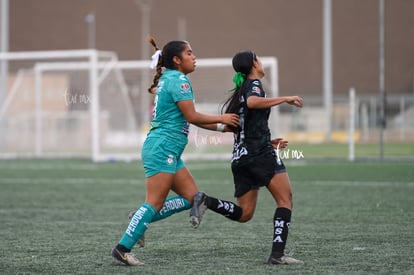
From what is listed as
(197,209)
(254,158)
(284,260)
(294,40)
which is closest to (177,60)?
(254,158)

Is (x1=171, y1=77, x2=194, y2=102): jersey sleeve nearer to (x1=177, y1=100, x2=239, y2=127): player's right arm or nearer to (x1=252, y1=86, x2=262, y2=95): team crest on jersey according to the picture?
(x1=177, y1=100, x2=239, y2=127): player's right arm

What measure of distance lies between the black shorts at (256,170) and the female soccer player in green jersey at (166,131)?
1.25 feet

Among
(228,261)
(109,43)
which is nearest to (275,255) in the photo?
(228,261)

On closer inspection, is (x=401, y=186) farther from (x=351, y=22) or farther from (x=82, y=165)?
(x=351, y=22)

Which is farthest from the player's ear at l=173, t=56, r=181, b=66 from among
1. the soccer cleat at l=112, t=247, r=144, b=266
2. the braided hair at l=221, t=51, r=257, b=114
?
the soccer cleat at l=112, t=247, r=144, b=266

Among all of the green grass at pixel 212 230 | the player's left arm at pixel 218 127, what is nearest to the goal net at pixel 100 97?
the green grass at pixel 212 230

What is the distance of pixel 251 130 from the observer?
751 centimetres

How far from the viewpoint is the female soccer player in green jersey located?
287 inches

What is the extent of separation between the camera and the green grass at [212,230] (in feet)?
24.1

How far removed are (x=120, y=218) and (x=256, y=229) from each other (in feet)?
7.00

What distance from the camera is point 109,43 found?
180 ft

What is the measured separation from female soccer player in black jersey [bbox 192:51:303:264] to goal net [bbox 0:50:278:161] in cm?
1569

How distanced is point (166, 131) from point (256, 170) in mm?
838

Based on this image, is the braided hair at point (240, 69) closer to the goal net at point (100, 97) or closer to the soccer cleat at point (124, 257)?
the soccer cleat at point (124, 257)
